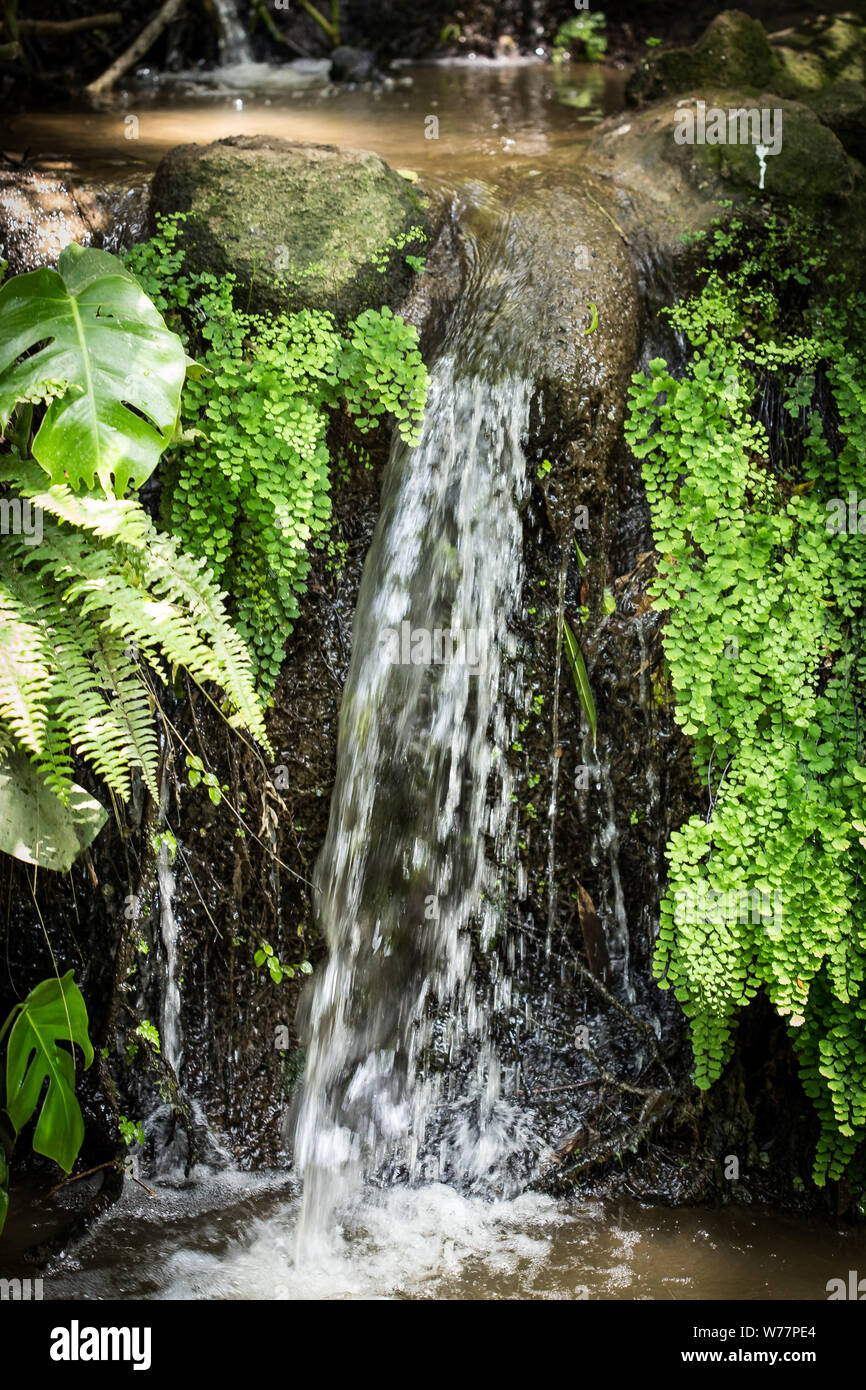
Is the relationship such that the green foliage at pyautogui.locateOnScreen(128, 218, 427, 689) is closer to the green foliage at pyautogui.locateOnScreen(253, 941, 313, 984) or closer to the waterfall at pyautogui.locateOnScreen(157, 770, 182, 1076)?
the waterfall at pyautogui.locateOnScreen(157, 770, 182, 1076)

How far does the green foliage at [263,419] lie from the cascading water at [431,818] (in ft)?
1.02

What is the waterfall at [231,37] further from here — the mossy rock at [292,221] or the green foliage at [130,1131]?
the green foliage at [130,1131]

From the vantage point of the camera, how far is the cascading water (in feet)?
12.5

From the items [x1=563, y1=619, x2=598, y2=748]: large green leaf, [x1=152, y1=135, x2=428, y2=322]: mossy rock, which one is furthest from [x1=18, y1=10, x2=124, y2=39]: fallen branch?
[x1=563, y1=619, x2=598, y2=748]: large green leaf

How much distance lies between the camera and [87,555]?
10.1 feet

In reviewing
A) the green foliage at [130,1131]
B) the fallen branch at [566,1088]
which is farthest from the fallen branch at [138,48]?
the fallen branch at [566,1088]

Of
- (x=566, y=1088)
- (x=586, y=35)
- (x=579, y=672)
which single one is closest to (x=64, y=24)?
(x=586, y=35)

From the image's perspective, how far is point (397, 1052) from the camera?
3832 millimetres

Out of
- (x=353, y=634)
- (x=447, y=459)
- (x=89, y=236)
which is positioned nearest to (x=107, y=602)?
(x=353, y=634)

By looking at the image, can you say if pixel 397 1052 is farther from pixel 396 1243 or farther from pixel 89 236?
pixel 89 236

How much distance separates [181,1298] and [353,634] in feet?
7.17

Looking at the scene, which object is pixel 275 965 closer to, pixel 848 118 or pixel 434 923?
pixel 434 923

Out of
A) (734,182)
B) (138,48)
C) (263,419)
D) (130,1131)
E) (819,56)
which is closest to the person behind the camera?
(263,419)

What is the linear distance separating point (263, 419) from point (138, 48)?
215 inches
